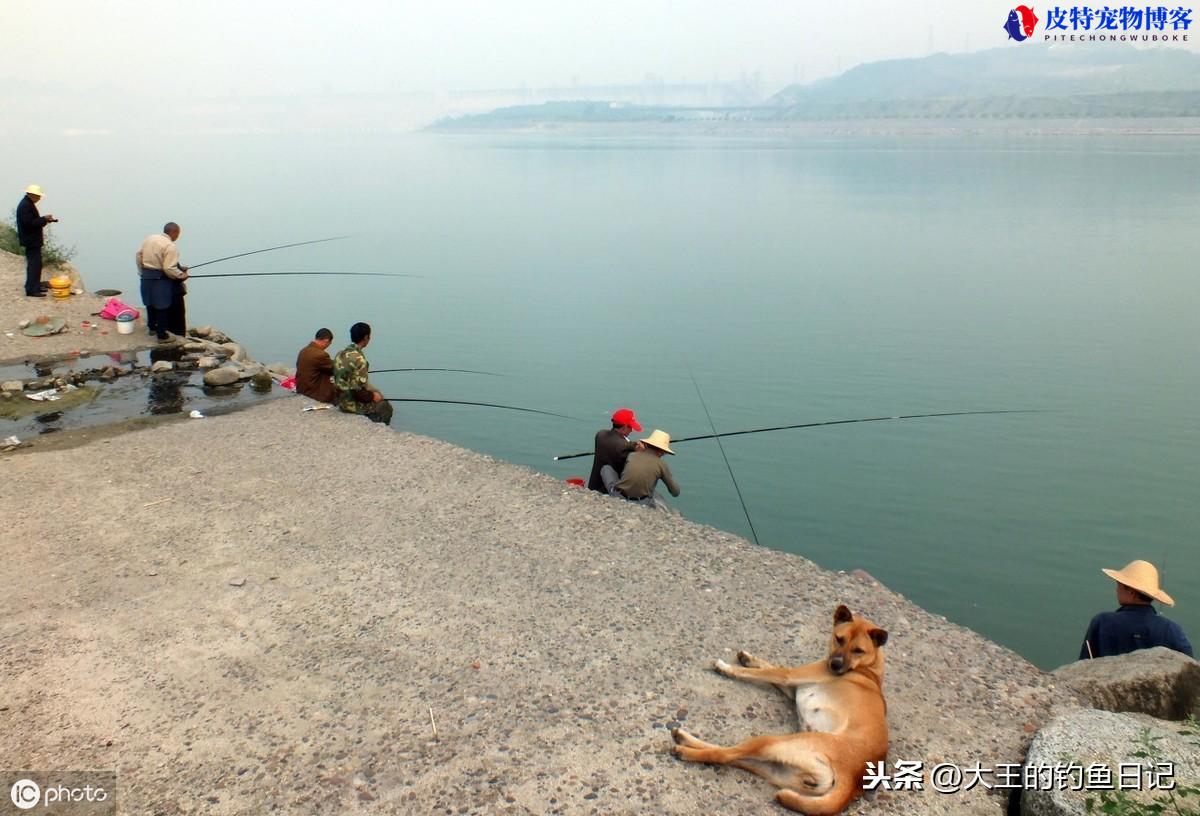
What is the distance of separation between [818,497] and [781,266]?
17.3 m

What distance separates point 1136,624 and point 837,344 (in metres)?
12.5

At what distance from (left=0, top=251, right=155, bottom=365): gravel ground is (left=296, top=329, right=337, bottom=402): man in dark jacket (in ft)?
12.8

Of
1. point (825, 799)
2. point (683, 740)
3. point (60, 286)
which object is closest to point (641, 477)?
point (683, 740)

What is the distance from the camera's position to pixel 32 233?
15008 mm

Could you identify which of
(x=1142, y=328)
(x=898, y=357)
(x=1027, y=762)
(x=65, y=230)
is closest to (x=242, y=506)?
(x=1027, y=762)

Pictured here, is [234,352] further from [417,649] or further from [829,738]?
[829,738]

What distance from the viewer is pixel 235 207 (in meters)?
44.2

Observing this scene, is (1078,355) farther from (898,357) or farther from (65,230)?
(65,230)

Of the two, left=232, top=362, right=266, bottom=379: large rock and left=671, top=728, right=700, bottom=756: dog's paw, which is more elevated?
left=232, top=362, right=266, bottom=379: large rock

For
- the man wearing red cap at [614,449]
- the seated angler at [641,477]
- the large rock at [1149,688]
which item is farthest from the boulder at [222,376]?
the large rock at [1149,688]

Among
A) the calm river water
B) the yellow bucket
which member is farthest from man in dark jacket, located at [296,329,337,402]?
the yellow bucket

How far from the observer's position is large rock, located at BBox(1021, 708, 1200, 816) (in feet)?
14.1

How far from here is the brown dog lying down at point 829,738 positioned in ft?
14.6

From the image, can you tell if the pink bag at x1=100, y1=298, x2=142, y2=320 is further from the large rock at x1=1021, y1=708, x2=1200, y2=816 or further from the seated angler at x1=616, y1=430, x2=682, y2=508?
the large rock at x1=1021, y1=708, x2=1200, y2=816
